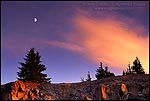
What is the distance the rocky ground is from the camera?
29.7m

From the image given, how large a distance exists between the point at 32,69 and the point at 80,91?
10.4 meters

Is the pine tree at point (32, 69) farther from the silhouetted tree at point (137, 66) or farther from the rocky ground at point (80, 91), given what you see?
the silhouetted tree at point (137, 66)

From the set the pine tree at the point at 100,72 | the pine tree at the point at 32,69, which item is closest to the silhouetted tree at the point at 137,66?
the pine tree at the point at 100,72

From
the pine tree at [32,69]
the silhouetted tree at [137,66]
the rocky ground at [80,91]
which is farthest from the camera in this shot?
the silhouetted tree at [137,66]

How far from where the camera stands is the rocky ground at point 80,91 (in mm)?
29672

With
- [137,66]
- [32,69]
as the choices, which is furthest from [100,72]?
[32,69]

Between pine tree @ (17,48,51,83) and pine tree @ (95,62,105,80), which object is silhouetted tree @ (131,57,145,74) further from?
pine tree @ (17,48,51,83)

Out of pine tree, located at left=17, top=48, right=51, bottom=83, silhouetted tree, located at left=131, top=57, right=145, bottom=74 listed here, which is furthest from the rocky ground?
silhouetted tree, located at left=131, top=57, right=145, bottom=74

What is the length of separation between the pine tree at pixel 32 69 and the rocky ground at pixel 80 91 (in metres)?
6.81

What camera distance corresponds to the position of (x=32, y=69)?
126 feet

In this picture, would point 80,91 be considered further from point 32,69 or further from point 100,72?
point 100,72

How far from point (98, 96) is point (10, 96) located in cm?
985

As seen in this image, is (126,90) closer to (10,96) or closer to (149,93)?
(149,93)

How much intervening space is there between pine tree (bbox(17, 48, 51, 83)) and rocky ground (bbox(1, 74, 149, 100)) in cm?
681
